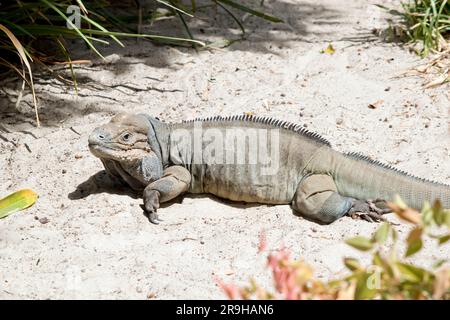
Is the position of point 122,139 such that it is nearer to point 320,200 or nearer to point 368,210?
point 320,200

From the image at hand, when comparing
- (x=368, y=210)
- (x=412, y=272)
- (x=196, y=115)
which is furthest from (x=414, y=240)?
(x=196, y=115)

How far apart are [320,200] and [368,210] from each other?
0.36 m

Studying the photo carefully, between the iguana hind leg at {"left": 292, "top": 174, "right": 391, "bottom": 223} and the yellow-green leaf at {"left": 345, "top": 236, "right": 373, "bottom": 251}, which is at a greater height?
the yellow-green leaf at {"left": 345, "top": 236, "right": 373, "bottom": 251}

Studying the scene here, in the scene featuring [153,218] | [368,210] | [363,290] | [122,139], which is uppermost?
[363,290]

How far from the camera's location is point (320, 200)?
520 centimetres

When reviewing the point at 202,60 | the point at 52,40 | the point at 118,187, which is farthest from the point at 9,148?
the point at 202,60

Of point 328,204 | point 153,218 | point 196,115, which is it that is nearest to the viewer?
point 328,204

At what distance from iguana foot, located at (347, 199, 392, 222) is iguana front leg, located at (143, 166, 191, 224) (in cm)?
128

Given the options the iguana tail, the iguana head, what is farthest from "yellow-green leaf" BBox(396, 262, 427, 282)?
the iguana head

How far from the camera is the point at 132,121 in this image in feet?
18.1

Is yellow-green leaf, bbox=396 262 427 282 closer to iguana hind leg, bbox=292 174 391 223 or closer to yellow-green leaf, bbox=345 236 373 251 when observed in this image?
yellow-green leaf, bbox=345 236 373 251

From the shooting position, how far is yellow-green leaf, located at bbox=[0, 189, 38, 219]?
17.2 feet

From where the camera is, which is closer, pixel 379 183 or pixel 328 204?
pixel 328 204

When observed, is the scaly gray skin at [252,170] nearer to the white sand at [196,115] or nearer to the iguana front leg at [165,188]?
the iguana front leg at [165,188]
